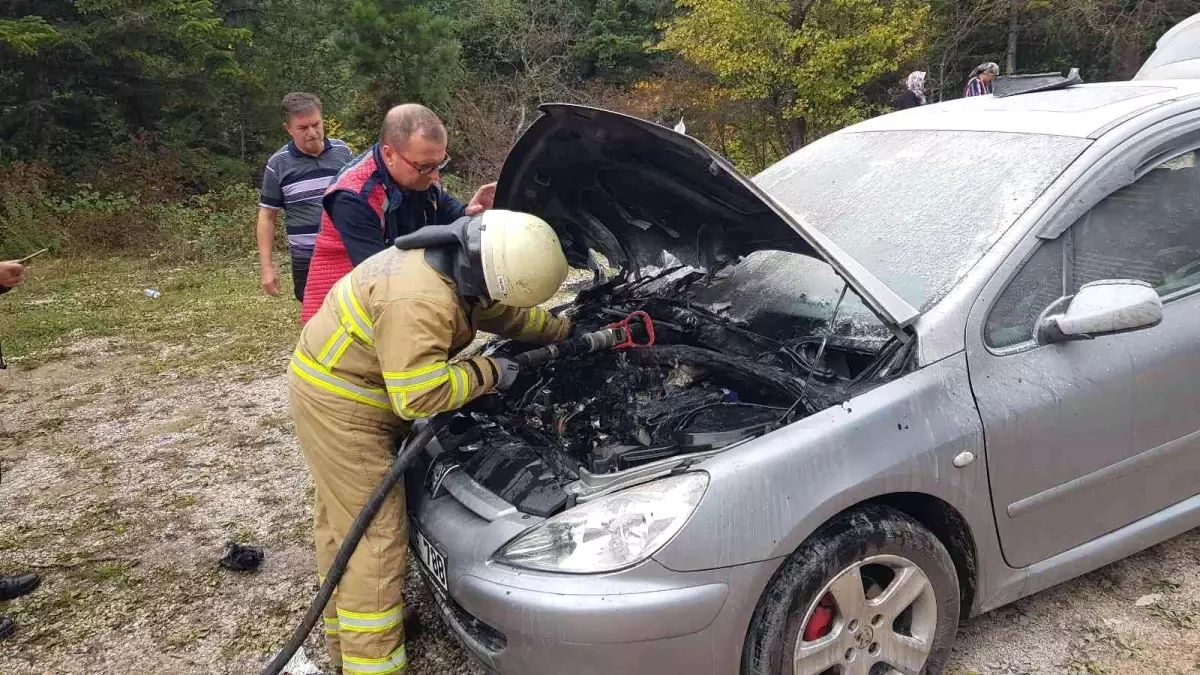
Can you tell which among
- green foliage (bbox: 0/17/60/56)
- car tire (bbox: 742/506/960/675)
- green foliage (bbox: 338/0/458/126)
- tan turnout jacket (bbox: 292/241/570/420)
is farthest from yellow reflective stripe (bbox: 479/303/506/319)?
green foliage (bbox: 338/0/458/126)

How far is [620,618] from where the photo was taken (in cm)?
Result: 173

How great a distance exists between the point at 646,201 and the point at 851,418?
117 centimetres

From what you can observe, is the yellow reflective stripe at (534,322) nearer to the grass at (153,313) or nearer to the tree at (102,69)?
the grass at (153,313)

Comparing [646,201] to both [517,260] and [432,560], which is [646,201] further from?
[432,560]

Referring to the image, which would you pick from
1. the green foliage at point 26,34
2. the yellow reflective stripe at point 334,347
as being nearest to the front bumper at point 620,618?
the yellow reflective stripe at point 334,347

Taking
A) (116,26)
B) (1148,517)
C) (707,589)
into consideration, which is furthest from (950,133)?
(116,26)

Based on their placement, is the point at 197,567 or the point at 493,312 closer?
the point at 493,312

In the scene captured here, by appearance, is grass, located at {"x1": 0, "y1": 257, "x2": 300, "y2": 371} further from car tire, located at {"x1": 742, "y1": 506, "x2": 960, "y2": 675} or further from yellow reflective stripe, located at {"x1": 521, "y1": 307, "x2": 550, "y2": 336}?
car tire, located at {"x1": 742, "y1": 506, "x2": 960, "y2": 675}

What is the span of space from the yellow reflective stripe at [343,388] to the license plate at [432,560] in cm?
41

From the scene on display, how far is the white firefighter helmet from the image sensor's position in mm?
2084

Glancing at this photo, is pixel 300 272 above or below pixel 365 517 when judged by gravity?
above

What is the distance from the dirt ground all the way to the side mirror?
1.01 metres

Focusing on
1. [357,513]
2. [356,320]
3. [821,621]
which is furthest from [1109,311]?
[357,513]

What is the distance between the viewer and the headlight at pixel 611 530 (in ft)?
5.82
